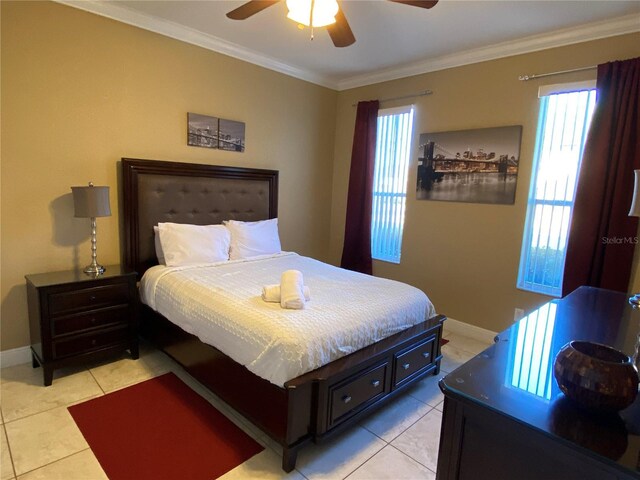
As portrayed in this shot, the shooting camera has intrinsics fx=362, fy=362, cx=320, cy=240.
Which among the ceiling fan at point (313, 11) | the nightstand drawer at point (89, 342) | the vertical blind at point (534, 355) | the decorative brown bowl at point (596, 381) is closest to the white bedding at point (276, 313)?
the nightstand drawer at point (89, 342)

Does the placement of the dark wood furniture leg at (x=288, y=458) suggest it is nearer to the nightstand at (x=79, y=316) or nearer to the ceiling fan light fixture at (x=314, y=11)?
the nightstand at (x=79, y=316)

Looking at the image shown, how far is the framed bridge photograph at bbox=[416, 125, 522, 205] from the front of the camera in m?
3.31

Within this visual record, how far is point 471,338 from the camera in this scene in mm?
3639

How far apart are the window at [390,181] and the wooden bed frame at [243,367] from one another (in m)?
1.25

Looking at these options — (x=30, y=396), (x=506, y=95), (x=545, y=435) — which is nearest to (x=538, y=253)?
(x=506, y=95)

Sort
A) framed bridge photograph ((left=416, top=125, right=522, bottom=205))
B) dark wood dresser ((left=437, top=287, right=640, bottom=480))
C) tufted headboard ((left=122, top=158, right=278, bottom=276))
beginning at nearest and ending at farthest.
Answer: dark wood dresser ((left=437, top=287, right=640, bottom=480)) < tufted headboard ((left=122, top=158, right=278, bottom=276)) < framed bridge photograph ((left=416, top=125, right=522, bottom=205))

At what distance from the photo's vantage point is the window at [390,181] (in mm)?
4094

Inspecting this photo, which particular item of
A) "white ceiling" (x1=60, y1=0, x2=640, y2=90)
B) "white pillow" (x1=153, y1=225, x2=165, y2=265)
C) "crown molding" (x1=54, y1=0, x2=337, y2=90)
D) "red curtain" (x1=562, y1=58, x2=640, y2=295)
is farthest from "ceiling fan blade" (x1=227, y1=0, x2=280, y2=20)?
"red curtain" (x1=562, y1=58, x2=640, y2=295)

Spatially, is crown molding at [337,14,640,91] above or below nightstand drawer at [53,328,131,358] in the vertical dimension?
above

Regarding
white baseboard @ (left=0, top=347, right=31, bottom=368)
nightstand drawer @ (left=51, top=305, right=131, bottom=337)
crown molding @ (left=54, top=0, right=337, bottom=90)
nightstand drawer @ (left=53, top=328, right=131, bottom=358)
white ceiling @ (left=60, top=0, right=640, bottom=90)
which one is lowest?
white baseboard @ (left=0, top=347, right=31, bottom=368)

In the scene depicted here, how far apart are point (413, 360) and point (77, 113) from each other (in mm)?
3135

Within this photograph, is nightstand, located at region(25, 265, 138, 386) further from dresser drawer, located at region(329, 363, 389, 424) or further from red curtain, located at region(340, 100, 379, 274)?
red curtain, located at region(340, 100, 379, 274)

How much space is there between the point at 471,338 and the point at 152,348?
Result: 3.02 metres

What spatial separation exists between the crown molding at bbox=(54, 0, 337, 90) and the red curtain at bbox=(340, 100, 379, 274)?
2.60 feet
